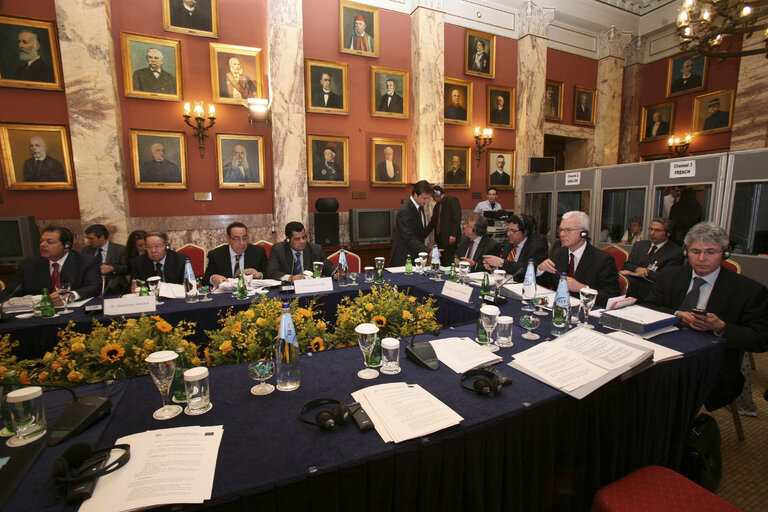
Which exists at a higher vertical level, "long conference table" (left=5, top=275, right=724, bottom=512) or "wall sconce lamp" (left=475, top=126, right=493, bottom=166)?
"wall sconce lamp" (left=475, top=126, right=493, bottom=166)

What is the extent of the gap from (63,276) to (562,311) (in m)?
4.41

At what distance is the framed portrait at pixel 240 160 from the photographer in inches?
249

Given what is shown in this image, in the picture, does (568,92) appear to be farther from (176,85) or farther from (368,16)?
(176,85)

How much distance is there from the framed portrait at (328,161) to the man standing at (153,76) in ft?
7.85

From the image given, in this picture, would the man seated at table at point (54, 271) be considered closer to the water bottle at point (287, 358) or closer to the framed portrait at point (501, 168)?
the water bottle at point (287, 358)

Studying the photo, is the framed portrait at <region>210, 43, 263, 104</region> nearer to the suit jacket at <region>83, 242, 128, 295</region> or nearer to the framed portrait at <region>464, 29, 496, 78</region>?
the suit jacket at <region>83, 242, 128, 295</region>

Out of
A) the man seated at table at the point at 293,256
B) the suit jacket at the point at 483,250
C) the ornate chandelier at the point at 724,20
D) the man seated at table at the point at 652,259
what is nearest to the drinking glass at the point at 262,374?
the man seated at table at the point at 293,256

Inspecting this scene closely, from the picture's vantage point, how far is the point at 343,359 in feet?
5.99

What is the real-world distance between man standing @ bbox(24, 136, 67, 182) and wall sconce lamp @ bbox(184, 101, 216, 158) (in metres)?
1.97

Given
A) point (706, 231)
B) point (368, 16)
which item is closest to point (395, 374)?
point (706, 231)

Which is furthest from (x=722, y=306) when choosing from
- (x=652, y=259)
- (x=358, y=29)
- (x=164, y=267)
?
(x=358, y=29)

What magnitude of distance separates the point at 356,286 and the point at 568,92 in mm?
8463

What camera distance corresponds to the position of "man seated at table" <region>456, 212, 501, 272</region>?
4754 millimetres

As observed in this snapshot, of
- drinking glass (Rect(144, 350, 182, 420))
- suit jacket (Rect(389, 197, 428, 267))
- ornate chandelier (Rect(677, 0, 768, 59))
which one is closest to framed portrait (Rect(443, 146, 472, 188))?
suit jacket (Rect(389, 197, 428, 267))
